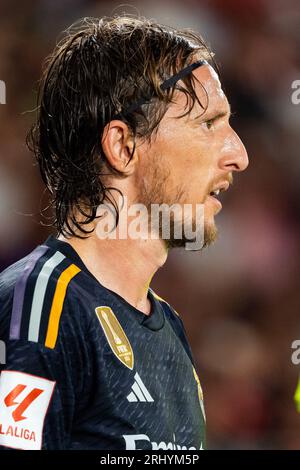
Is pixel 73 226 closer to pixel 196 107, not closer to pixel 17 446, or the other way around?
pixel 196 107

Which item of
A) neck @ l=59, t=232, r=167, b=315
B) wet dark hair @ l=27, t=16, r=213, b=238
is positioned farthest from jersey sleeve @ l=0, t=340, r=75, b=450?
wet dark hair @ l=27, t=16, r=213, b=238

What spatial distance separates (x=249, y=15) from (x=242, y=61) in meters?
0.28

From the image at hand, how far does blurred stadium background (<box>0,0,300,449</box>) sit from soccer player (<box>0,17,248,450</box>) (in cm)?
163

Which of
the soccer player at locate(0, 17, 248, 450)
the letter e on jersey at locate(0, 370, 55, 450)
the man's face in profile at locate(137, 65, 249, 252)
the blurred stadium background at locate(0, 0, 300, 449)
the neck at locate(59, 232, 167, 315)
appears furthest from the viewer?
the blurred stadium background at locate(0, 0, 300, 449)

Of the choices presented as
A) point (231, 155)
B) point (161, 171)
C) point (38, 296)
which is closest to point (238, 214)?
point (231, 155)

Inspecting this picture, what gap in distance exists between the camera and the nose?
2.22m

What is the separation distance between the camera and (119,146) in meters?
2.15

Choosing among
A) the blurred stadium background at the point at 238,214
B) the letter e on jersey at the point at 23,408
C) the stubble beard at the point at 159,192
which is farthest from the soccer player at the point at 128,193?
the blurred stadium background at the point at 238,214

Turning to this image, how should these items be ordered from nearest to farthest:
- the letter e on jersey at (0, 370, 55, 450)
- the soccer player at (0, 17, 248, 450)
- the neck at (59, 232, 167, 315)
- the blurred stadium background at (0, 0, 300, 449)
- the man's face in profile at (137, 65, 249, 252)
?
the letter e on jersey at (0, 370, 55, 450) → the soccer player at (0, 17, 248, 450) → the neck at (59, 232, 167, 315) → the man's face in profile at (137, 65, 249, 252) → the blurred stadium background at (0, 0, 300, 449)

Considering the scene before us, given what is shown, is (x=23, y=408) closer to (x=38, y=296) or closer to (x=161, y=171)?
(x=38, y=296)

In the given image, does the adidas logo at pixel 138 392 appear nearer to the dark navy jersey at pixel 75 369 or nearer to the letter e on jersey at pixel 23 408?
the dark navy jersey at pixel 75 369

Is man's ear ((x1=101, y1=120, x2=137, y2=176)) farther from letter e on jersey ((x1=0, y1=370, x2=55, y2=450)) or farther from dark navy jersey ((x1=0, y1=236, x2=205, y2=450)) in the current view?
letter e on jersey ((x1=0, y1=370, x2=55, y2=450))

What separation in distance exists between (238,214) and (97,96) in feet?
7.11

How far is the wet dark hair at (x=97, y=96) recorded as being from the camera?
2145 millimetres
